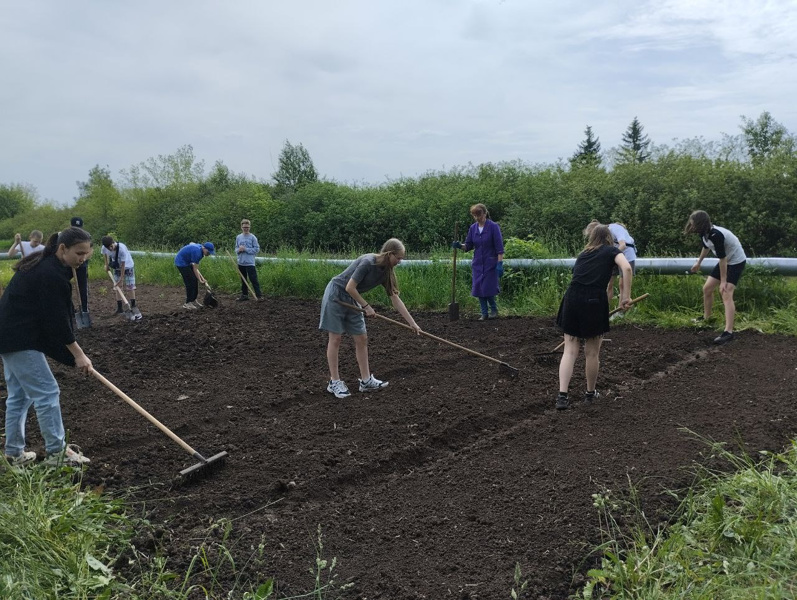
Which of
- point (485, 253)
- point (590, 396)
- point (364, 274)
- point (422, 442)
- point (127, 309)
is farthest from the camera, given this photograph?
point (127, 309)

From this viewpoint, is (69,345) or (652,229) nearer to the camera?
(69,345)

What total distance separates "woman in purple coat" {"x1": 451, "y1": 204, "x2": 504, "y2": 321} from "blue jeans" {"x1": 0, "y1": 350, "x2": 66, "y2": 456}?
680cm

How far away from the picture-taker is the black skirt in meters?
5.89

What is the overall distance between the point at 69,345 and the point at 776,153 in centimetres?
1284

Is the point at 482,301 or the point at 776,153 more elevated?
the point at 776,153

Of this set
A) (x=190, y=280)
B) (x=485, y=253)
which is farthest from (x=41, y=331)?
(x=190, y=280)

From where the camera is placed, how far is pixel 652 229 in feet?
43.2

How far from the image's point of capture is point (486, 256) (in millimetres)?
10383

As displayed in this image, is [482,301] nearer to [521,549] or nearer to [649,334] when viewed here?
[649,334]

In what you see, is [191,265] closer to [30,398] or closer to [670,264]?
[30,398]

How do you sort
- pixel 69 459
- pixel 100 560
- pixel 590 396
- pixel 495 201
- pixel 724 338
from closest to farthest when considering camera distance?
pixel 100 560 → pixel 69 459 → pixel 590 396 → pixel 724 338 → pixel 495 201

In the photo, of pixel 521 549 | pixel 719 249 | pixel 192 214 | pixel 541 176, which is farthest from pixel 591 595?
pixel 192 214

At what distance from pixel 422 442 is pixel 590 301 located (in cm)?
193

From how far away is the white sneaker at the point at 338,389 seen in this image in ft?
22.3
